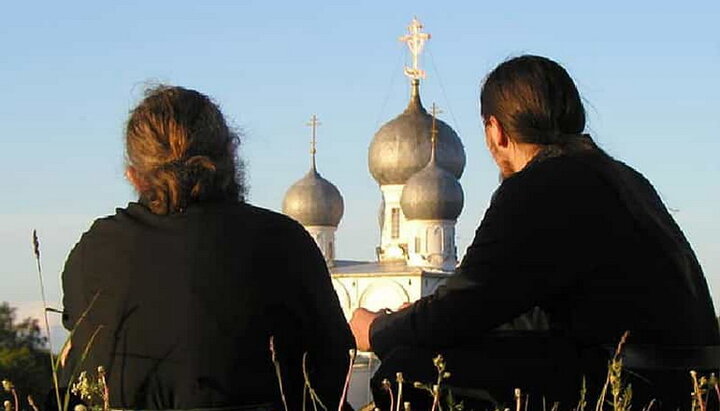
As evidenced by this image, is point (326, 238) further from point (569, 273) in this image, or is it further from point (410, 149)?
point (569, 273)

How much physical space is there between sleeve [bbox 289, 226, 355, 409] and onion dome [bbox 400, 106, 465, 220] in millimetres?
38194

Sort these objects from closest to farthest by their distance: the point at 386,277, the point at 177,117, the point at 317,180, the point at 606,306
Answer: the point at 606,306 → the point at 177,117 → the point at 386,277 → the point at 317,180

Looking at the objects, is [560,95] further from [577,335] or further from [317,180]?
[317,180]

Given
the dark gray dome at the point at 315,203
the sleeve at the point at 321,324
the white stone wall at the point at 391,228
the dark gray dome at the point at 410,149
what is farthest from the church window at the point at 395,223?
the sleeve at the point at 321,324

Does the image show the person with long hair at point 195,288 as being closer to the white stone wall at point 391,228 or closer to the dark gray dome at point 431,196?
the dark gray dome at point 431,196

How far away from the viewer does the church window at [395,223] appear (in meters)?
43.8

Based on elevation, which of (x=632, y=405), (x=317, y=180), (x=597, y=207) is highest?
(x=317, y=180)

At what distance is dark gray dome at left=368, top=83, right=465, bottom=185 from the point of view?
44.1m

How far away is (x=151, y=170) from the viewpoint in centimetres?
323

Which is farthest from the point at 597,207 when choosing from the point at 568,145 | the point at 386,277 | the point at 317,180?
the point at 317,180

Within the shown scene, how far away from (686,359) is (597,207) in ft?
1.29

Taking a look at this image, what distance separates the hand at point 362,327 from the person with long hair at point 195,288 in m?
0.06

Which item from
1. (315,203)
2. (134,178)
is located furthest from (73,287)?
(315,203)

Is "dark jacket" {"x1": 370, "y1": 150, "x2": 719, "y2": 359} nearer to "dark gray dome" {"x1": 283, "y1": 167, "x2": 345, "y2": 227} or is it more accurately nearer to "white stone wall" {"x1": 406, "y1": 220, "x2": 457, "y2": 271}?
"white stone wall" {"x1": 406, "y1": 220, "x2": 457, "y2": 271}
